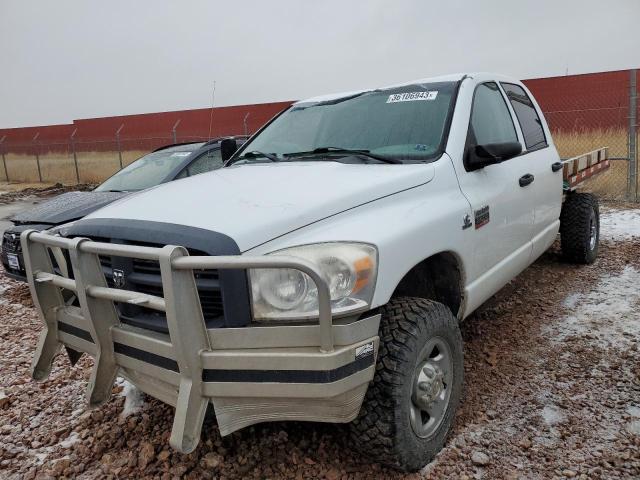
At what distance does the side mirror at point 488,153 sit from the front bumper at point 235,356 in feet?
4.47

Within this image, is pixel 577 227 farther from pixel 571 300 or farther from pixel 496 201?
pixel 496 201

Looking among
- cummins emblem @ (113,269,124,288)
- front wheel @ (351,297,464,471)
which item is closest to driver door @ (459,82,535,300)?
front wheel @ (351,297,464,471)

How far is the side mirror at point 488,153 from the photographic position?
2.90 m

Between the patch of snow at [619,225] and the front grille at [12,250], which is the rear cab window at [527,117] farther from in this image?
the front grille at [12,250]

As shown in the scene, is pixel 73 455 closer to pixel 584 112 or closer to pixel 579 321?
pixel 579 321

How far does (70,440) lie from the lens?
277 centimetres

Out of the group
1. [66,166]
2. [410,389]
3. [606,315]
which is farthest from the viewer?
[66,166]

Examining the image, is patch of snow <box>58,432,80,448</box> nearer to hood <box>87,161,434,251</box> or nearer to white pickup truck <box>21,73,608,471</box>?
white pickup truck <box>21,73,608,471</box>

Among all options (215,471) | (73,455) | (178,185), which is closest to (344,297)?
(215,471)

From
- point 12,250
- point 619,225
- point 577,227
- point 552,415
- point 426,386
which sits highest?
point 12,250

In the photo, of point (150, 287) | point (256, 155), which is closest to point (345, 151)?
point (256, 155)

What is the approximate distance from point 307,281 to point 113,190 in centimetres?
474

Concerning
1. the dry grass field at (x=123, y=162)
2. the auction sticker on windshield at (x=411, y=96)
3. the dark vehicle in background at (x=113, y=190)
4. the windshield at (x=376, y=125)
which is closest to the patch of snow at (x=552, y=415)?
the windshield at (x=376, y=125)

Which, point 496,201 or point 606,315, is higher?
point 496,201
